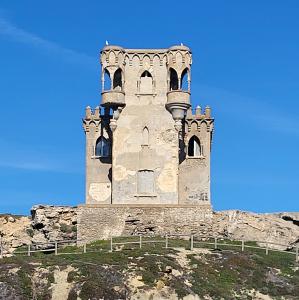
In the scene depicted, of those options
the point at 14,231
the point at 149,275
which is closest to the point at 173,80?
the point at 14,231

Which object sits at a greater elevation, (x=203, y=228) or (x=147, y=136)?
(x=147, y=136)

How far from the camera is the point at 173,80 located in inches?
3130

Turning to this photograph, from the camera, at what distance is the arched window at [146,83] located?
7869 centimetres

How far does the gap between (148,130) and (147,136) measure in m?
0.46

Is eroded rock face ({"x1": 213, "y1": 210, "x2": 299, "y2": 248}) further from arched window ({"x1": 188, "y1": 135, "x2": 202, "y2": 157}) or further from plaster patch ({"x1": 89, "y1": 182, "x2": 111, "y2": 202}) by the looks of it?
plaster patch ({"x1": 89, "y1": 182, "x2": 111, "y2": 202})

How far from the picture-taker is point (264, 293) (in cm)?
6122

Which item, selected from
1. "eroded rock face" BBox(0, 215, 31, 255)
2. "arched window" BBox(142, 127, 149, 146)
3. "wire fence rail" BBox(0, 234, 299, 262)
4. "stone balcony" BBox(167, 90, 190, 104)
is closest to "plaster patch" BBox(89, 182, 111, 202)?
"arched window" BBox(142, 127, 149, 146)

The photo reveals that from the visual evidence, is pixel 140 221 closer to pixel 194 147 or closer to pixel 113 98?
pixel 113 98

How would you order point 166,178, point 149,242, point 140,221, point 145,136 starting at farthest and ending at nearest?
1. point 145,136
2. point 166,178
3. point 140,221
4. point 149,242

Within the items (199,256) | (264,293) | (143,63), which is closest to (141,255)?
(199,256)

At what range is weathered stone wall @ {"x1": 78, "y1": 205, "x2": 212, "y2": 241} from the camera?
247 ft

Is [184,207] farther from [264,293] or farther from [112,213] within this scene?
[264,293]

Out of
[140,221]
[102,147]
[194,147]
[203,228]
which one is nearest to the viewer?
[140,221]

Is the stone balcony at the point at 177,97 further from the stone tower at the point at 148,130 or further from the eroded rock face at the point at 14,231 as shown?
the eroded rock face at the point at 14,231
